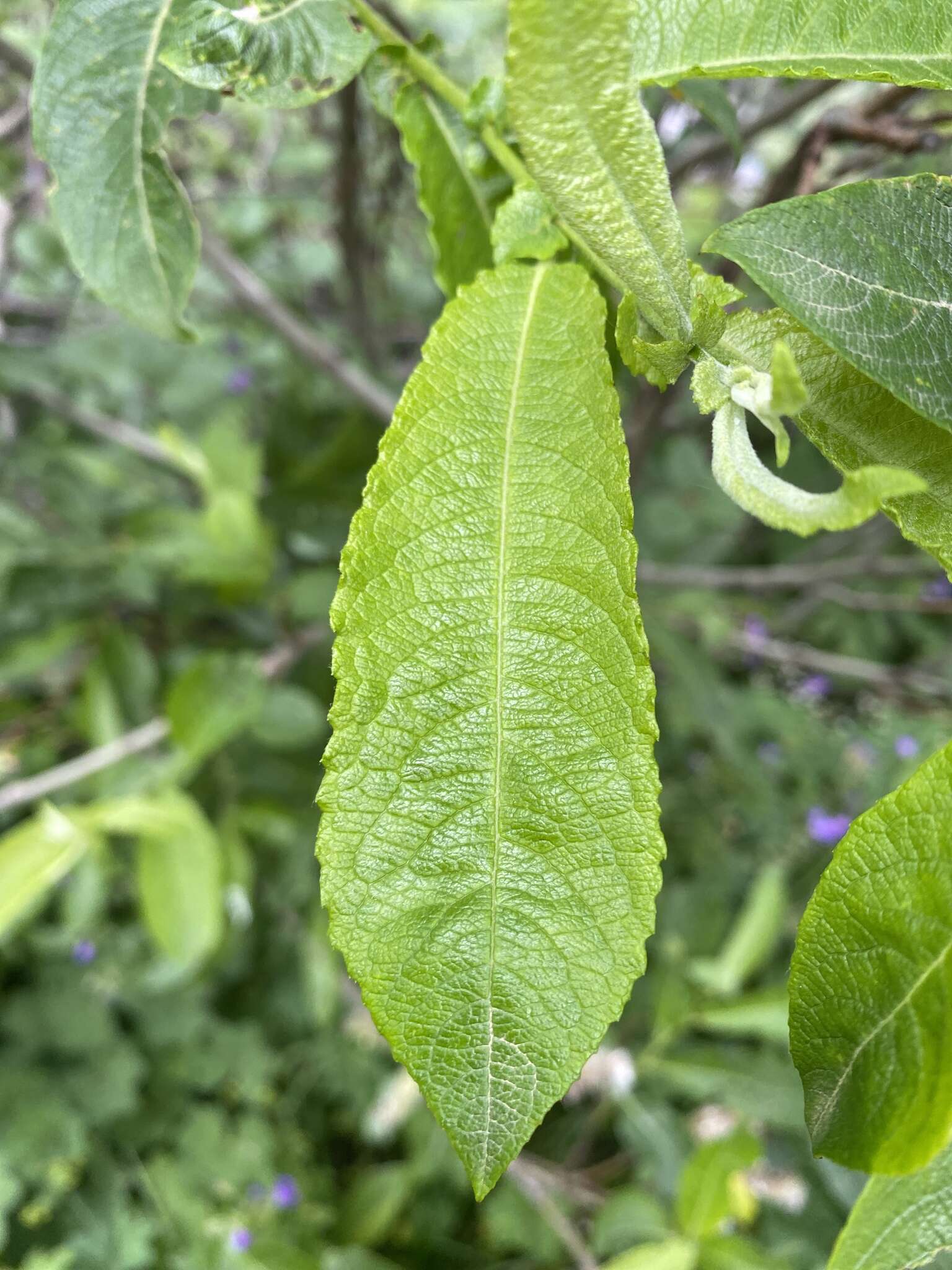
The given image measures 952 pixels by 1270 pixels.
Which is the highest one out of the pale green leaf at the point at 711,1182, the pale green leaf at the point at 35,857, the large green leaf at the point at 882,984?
the large green leaf at the point at 882,984

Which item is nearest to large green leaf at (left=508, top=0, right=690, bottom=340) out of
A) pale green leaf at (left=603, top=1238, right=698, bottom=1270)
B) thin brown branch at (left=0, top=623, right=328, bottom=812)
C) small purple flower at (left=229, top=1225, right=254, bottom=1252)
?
thin brown branch at (left=0, top=623, right=328, bottom=812)

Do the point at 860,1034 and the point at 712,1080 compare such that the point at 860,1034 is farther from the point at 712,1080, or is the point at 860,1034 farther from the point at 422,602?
the point at 712,1080

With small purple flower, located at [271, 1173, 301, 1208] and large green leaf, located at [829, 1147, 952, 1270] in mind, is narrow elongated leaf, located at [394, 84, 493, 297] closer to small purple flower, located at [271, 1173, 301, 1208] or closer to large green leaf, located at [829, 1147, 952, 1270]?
large green leaf, located at [829, 1147, 952, 1270]

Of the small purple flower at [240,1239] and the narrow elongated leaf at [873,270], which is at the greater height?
the narrow elongated leaf at [873,270]

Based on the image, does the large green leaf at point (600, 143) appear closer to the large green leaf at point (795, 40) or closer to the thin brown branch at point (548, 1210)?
the large green leaf at point (795, 40)

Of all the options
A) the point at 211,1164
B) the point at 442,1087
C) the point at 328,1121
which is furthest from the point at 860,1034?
the point at 328,1121

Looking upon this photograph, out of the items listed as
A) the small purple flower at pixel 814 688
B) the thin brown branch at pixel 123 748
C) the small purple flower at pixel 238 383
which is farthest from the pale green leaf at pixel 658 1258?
the small purple flower at pixel 238 383

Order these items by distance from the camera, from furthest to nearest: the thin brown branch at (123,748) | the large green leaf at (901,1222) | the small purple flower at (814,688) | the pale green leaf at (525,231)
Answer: the small purple flower at (814,688) < the thin brown branch at (123,748) < the pale green leaf at (525,231) < the large green leaf at (901,1222)
